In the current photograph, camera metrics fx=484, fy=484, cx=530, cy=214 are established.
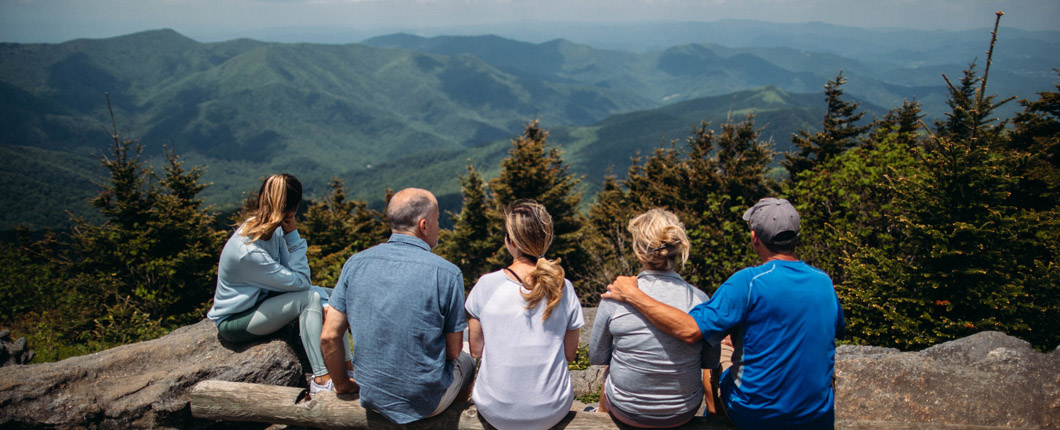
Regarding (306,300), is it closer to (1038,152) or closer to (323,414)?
(323,414)

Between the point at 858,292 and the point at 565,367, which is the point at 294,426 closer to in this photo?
the point at 565,367

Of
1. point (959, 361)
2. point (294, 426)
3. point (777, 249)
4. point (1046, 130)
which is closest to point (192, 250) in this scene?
point (294, 426)

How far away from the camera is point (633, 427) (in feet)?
12.6

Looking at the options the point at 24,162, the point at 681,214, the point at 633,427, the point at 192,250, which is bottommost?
the point at 24,162

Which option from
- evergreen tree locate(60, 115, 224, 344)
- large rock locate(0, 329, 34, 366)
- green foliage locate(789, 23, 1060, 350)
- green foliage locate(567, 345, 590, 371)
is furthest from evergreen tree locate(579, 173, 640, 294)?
evergreen tree locate(60, 115, 224, 344)

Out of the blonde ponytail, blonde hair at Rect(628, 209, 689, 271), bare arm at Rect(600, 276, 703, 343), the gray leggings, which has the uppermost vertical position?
blonde hair at Rect(628, 209, 689, 271)

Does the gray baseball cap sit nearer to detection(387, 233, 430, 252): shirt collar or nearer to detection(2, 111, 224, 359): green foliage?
detection(387, 233, 430, 252): shirt collar

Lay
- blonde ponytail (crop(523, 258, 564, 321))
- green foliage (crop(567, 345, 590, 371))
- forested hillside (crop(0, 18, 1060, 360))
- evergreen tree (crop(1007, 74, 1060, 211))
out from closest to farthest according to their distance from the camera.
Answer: blonde ponytail (crop(523, 258, 564, 321))
forested hillside (crop(0, 18, 1060, 360))
green foliage (crop(567, 345, 590, 371))
evergreen tree (crop(1007, 74, 1060, 211))

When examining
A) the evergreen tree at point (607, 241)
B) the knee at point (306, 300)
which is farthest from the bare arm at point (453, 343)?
the evergreen tree at point (607, 241)

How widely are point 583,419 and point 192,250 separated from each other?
1859cm

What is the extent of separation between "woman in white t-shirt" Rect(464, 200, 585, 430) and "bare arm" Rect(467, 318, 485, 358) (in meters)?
0.08

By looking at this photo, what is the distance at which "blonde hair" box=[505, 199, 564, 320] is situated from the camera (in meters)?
3.30

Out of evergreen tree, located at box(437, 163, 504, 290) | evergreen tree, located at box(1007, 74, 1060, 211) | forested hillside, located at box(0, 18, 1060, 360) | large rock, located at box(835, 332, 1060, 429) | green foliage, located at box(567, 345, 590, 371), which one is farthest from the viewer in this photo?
evergreen tree, located at box(437, 163, 504, 290)

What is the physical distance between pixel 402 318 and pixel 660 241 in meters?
1.93
